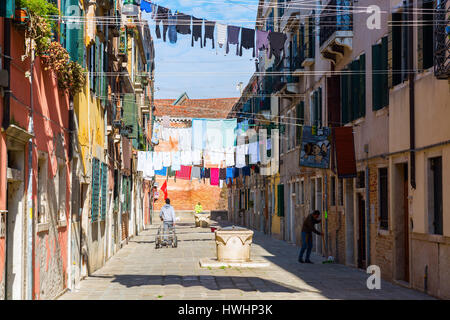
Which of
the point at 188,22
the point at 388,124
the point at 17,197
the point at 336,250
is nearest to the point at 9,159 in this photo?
the point at 17,197

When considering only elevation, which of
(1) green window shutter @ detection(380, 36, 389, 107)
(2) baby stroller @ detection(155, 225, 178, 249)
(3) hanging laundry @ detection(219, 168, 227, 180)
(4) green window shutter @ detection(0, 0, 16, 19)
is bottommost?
(2) baby stroller @ detection(155, 225, 178, 249)

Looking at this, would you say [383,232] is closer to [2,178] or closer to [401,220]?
[401,220]

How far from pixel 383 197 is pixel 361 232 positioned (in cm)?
261

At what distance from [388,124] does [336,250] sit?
6.42 m

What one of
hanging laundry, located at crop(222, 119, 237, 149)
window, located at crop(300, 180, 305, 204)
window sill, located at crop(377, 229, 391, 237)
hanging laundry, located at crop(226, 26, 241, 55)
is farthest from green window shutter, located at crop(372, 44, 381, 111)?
hanging laundry, located at crop(222, 119, 237, 149)

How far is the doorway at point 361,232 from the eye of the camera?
20.2 metres

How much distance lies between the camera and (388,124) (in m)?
17.5

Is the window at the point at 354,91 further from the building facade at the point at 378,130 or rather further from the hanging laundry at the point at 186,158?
the hanging laundry at the point at 186,158

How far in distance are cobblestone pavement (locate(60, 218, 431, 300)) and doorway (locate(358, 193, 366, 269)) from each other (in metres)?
0.35

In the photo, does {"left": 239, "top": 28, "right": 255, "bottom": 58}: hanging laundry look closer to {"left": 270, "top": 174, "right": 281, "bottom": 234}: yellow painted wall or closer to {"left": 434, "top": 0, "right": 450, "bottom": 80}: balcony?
{"left": 434, "top": 0, "right": 450, "bottom": 80}: balcony

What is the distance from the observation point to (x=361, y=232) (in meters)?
20.5

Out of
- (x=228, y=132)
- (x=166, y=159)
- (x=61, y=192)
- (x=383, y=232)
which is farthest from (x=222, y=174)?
(x=61, y=192)

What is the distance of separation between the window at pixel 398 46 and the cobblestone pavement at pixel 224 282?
4434mm

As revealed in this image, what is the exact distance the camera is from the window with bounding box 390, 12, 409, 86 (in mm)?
16375
